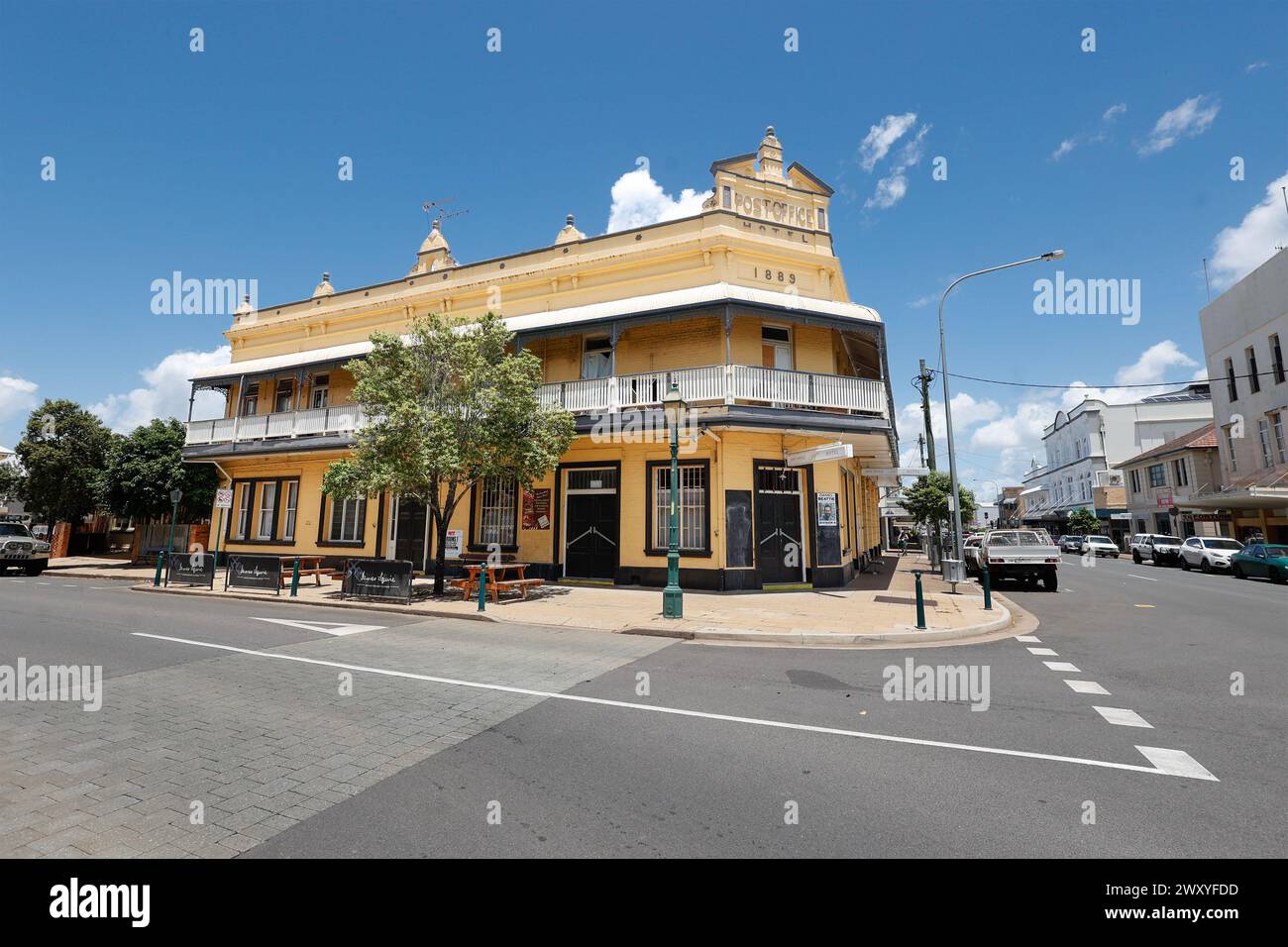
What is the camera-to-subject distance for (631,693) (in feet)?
21.4

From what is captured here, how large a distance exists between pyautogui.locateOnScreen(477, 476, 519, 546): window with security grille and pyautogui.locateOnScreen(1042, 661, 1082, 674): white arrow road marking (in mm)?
14235

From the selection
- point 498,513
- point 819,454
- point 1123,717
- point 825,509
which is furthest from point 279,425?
point 1123,717

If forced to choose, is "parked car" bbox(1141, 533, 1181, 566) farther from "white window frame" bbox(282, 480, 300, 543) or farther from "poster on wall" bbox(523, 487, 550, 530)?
"white window frame" bbox(282, 480, 300, 543)

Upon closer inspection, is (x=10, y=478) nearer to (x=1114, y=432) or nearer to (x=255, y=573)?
(x=255, y=573)

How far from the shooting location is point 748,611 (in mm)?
12367

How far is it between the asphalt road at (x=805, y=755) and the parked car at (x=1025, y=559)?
840cm

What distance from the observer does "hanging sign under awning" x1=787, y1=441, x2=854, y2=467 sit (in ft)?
47.1

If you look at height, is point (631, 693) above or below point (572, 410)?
below

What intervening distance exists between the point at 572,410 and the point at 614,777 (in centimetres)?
1325

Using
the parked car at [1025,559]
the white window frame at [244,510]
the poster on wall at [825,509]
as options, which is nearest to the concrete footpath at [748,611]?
the parked car at [1025,559]
